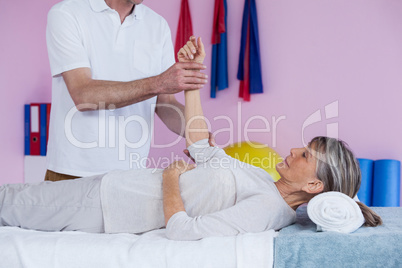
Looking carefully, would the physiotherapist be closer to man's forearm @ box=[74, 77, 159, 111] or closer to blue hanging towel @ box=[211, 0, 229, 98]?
man's forearm @ box=[74, 77, 159, 111]

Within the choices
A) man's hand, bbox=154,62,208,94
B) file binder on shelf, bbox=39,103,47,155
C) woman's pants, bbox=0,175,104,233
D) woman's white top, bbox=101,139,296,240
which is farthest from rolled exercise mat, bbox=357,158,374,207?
file binder on shelf, bbox=39,103,47,155

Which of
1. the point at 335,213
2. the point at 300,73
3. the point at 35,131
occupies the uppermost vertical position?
the point at 300,73

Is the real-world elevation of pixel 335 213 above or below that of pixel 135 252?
above

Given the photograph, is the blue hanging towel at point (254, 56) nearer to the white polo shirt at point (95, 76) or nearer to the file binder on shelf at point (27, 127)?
the white polo shirt at point (95, 76)

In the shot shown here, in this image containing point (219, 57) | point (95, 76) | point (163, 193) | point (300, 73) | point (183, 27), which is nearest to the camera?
point (163, 193)

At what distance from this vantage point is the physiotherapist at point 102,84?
5.38 feet

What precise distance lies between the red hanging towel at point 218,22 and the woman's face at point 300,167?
1740mm

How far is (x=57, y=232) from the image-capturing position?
1.49 m

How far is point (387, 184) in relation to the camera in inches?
103

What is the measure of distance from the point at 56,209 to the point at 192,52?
75 centimetres

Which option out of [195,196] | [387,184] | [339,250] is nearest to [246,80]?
A: [387,184]

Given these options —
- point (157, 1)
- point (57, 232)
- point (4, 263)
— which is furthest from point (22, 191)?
point (157, 1)

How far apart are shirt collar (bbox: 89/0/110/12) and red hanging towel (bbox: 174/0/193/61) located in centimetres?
154

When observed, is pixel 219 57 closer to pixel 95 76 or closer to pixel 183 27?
pixel 183 27
